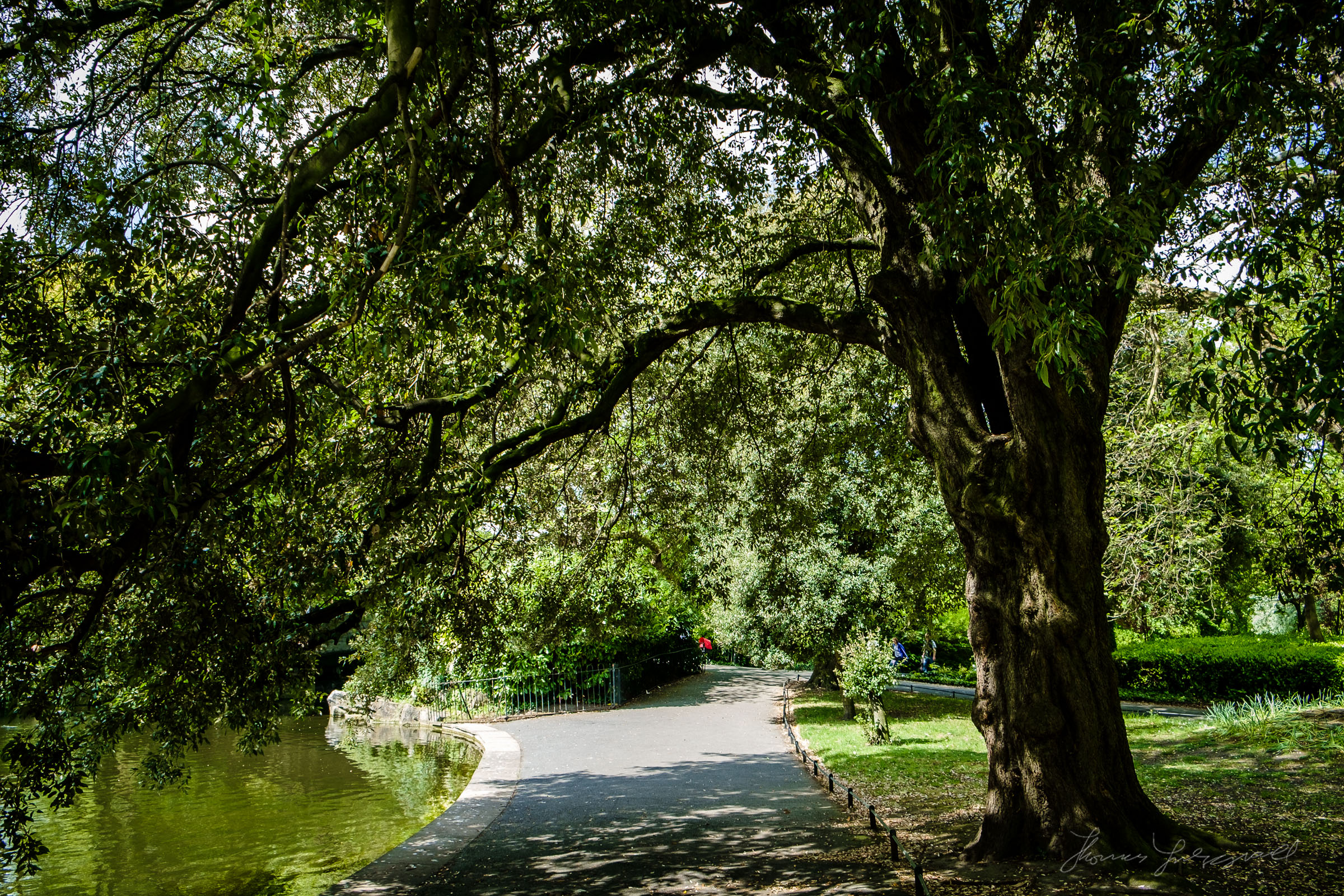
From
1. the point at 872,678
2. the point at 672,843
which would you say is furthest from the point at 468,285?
the point at 872,678

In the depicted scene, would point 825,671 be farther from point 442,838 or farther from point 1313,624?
point 1313,624

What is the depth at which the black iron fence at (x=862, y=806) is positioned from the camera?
5.73m

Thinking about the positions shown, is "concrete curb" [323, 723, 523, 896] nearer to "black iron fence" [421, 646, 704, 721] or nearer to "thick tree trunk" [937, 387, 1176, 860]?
"thick tree trunk" [937, 387, 1176, 860]

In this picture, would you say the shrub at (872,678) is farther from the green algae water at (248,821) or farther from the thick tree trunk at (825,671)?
the green algae water at (248,821)

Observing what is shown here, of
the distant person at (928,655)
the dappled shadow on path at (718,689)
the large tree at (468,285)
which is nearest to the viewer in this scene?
the large tree at (468,285)

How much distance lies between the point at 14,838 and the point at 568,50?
6.98m

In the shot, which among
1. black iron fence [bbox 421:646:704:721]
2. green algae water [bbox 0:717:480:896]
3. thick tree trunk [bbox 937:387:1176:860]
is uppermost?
thick tree trunk [bbox 937:387:1176:860]

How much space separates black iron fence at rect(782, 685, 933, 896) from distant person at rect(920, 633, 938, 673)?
1330 cm

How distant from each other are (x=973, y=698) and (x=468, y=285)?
12.0m

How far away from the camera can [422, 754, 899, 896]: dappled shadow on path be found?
7.04m

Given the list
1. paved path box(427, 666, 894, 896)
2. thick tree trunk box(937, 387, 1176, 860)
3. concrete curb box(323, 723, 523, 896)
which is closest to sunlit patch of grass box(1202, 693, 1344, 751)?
paved path box(427, 666, 894, 896)

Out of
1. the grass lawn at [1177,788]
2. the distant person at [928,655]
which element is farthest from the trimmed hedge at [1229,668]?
the distant person at [928,655]

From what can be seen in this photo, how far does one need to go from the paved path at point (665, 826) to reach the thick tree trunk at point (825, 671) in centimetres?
233

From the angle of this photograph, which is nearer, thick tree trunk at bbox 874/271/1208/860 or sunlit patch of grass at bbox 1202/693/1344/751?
thick tree trunk at bbox 874/271/1208/860
